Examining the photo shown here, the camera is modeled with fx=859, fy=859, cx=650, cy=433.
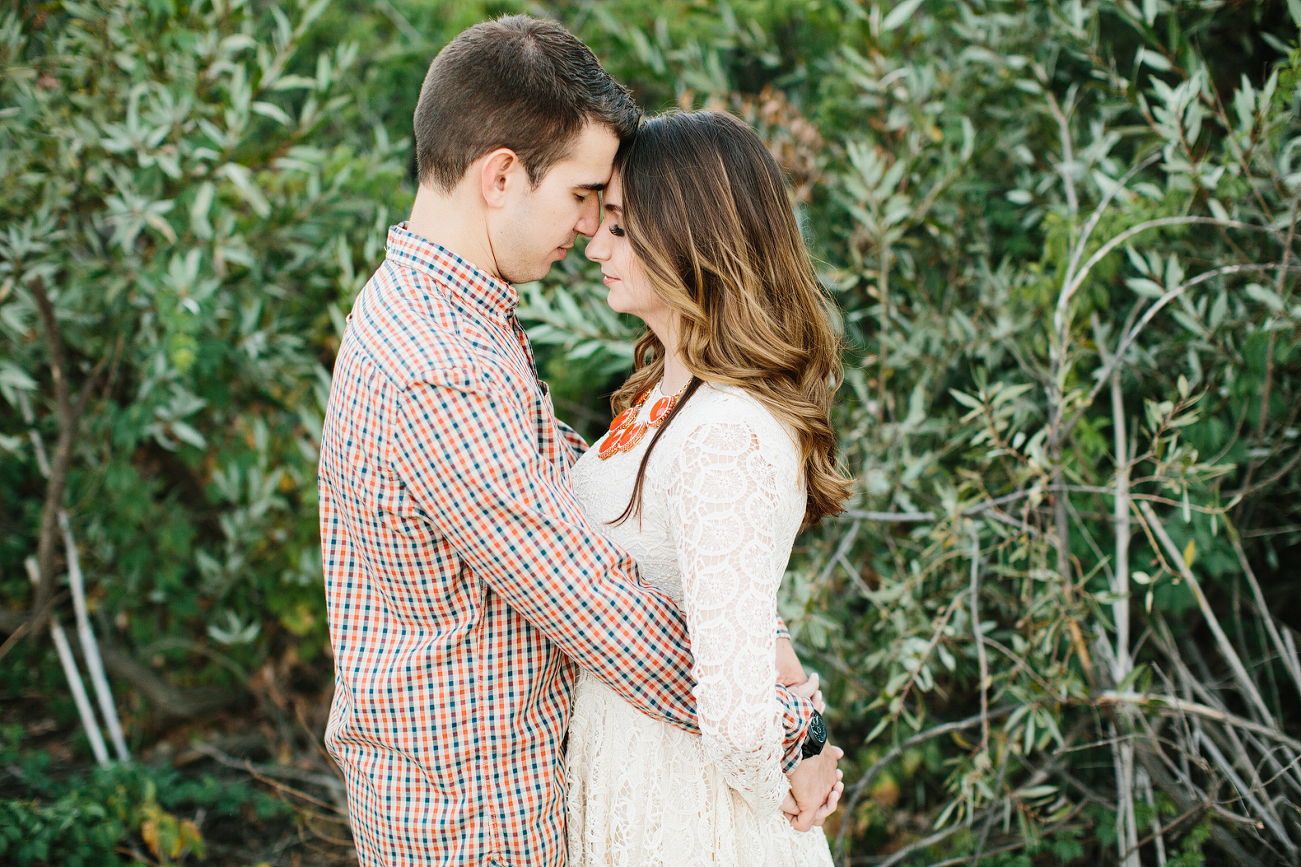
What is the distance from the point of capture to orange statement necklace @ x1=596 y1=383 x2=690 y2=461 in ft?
5.21

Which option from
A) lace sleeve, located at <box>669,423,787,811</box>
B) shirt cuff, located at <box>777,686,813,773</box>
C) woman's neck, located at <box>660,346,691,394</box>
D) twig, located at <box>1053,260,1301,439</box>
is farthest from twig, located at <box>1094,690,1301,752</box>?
woman's neck, located at <box>660,346,691,394</box>

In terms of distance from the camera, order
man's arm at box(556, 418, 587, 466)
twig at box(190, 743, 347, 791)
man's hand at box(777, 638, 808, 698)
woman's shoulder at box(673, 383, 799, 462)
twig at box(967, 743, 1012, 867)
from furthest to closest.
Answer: twig at box(190, 743, 347, 791) < twig at box(967, 743, 1012, 867) < man's arm at box(556, 418, 587, 466) < man's hand at box(777, 638, 808, 698) < woman's shoulder at box(673, 383, 799, 462)

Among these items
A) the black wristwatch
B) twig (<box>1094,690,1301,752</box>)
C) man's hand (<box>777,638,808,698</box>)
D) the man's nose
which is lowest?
twig (<box>1094,690,1301,752</box>)

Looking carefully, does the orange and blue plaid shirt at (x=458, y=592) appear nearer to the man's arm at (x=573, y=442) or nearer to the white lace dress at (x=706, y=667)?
the white lace dress at (x=706, y=667)

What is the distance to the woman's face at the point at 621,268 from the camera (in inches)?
62.8

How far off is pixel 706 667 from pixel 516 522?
353mm

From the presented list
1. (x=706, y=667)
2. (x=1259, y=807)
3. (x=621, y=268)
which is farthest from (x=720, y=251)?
(x=1259, y=807)

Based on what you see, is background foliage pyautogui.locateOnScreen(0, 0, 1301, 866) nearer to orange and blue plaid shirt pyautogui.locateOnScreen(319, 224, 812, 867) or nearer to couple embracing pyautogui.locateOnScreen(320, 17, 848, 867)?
couple embracing pyautogui.locateOnScreen(320, 17, 848, 867)

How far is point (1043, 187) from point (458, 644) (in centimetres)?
237

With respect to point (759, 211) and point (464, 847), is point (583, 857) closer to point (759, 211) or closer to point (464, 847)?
point (464, 847)

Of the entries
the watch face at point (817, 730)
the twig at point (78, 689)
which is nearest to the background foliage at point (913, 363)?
the twig at point (78, 689)

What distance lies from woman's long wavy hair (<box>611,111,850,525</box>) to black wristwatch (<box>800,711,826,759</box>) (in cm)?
47

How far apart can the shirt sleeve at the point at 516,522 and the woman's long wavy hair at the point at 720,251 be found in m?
0.25

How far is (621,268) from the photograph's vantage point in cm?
162
